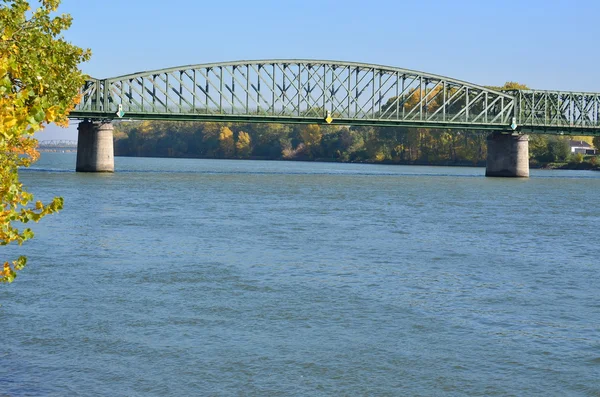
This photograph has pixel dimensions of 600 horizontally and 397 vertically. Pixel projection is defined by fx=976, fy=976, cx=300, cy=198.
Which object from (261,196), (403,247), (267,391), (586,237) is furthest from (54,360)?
(261,196)

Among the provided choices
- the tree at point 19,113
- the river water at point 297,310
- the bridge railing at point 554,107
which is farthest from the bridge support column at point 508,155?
the tree at point 19,113

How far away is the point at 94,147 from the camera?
377ft

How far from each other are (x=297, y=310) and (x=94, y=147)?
93636mm

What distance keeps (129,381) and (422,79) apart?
448 ft

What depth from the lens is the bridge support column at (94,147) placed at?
114625 mm

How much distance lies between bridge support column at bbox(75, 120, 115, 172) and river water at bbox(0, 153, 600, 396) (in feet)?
216

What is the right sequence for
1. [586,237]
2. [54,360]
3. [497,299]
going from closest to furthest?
[54,360]
[497,299]
[586,237]

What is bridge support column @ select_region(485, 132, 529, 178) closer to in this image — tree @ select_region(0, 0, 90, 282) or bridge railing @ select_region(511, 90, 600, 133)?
bridge railing @ select_region(511, 90, 600, 133)

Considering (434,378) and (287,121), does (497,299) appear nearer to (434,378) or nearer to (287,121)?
(434,378)

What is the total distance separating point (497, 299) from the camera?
27.0 meters

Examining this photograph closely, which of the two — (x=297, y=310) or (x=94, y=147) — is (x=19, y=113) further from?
(x=94, y=147)

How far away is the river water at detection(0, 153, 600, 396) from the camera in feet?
60.5

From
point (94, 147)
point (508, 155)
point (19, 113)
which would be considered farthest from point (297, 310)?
point (508, 155)

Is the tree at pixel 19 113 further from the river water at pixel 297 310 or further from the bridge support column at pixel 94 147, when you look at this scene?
the bridge support column at pixel 94 147
